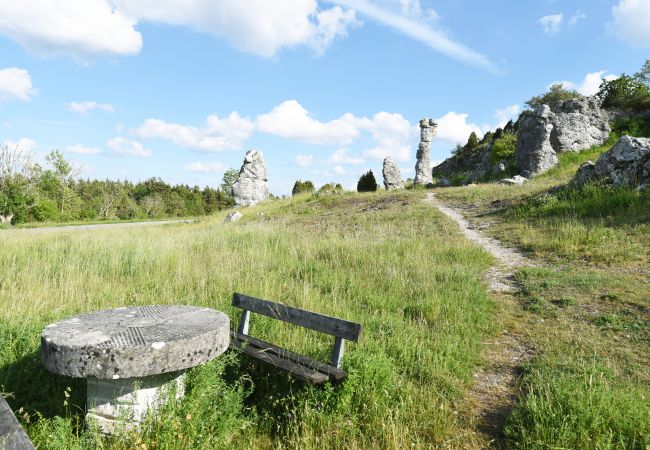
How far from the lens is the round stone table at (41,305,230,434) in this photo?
11.6 ft

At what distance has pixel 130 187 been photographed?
6444 centimetres

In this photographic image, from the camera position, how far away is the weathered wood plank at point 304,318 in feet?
14.2

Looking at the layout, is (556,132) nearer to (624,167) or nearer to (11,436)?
(624,167)

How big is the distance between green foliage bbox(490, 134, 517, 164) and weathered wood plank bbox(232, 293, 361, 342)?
27555 millimetres

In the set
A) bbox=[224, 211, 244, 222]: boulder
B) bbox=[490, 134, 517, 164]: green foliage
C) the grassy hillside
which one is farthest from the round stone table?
bbox=[490, 134, 517, 164]: green foliage

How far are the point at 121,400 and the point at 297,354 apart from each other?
1730 millimetres

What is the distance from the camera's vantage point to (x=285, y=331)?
5668mm

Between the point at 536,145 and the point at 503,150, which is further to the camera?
the point at 503,150

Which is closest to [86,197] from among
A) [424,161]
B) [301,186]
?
[301,186]

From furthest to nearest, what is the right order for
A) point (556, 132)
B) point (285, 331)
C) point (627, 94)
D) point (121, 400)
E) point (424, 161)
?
1. point (424, 161)
2. point (627, 94)
3. point (556, 132)
4. point (285, 331)
5. point (121, 400)

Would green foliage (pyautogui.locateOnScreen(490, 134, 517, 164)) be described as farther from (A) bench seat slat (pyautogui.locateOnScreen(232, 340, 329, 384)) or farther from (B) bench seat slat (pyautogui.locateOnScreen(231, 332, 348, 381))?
(A) bench seat slat (pyautogui.locateOnScreen(232, 340, 329, 384))

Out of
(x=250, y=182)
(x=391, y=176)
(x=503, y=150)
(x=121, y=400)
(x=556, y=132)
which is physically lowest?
(x=121, y=400)

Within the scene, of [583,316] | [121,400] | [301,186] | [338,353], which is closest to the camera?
[121,400]

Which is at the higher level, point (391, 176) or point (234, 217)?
point (391, 176)
